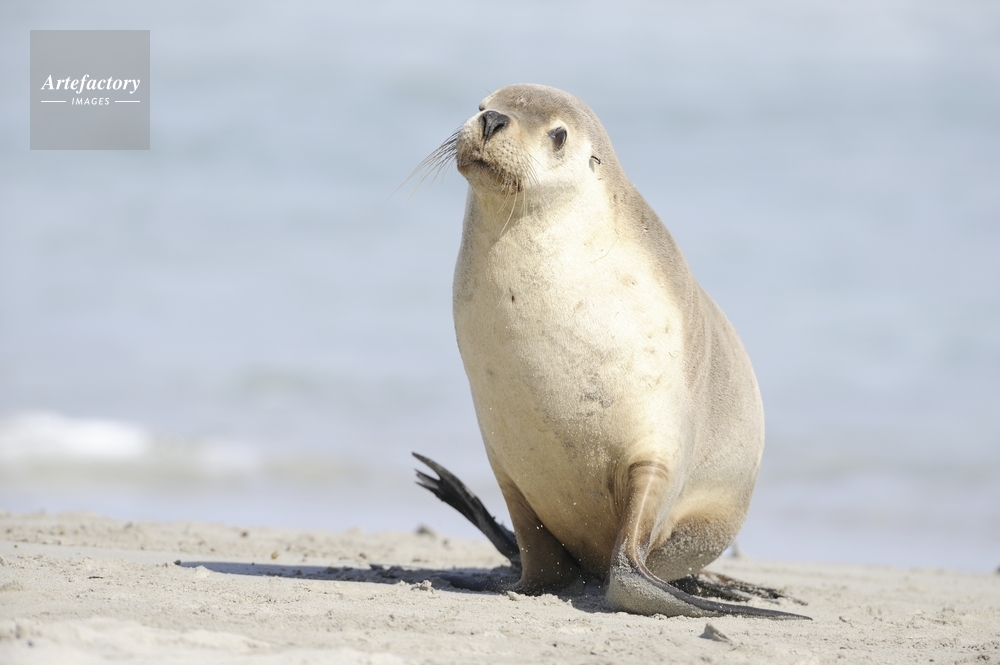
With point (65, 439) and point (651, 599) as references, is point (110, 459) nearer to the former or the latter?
point (65, 439)

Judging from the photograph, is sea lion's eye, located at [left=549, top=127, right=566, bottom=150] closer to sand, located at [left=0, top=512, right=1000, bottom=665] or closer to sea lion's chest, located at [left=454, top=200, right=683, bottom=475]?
sea lion's chest, located at [left=454, top=200, right=683, bottom=475]

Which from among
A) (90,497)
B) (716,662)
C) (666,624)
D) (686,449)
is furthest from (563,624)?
(90,497)

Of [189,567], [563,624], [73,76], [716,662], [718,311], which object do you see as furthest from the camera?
[73,76]

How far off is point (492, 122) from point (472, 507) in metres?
2.26

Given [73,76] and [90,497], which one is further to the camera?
[73,76]

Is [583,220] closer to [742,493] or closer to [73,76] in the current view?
[742,493]

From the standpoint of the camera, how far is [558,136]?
4.52 m

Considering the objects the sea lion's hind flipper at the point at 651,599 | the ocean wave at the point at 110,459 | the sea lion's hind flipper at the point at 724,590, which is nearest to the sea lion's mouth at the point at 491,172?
the sea lion's hind flipper at the point at 651,599

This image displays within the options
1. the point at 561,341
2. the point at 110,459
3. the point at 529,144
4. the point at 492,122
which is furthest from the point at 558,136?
the point at 110,459

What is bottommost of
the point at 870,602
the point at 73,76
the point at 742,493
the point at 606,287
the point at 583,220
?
the point at 870,602

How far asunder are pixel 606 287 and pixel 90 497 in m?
8.23

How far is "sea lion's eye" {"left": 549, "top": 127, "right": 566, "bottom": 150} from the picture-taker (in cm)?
450

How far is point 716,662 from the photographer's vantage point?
326 cm

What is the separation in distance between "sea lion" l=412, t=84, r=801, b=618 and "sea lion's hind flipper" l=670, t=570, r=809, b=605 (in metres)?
0.59
